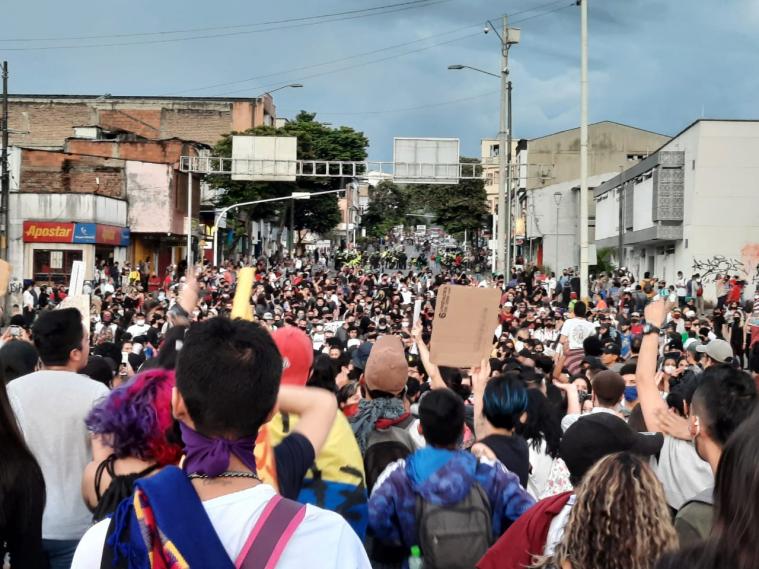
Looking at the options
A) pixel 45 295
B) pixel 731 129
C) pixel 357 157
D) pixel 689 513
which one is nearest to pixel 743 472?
pixel 689 513

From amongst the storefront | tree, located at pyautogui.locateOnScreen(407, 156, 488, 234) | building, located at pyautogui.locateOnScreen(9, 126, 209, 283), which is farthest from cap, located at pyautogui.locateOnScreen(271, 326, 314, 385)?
tree, located at pyautogui.locateOnScreen(407, 156, 488, 234)

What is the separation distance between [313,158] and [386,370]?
7016 cm

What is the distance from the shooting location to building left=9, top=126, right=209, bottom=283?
47594 mm

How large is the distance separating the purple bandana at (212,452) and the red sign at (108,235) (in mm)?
46962

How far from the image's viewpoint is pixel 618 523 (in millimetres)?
3182

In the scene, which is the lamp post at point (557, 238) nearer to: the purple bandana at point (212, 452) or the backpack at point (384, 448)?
the backpack at point (384, 448)

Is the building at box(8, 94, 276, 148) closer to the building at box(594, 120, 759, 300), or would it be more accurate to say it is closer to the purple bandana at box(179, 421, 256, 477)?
the building at box(594, 120, 759, 300)

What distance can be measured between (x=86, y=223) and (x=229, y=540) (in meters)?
47.3

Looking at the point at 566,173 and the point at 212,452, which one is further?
the point at 566,173

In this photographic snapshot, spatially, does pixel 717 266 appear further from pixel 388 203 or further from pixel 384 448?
pixel 388 203

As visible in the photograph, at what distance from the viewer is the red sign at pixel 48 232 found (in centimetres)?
4741

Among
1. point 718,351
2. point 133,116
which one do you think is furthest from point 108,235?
point 718,351

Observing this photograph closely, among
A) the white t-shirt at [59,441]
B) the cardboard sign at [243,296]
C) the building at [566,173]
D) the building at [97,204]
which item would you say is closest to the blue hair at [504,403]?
the cardboard sign at [243,296]

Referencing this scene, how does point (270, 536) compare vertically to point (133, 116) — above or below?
below
